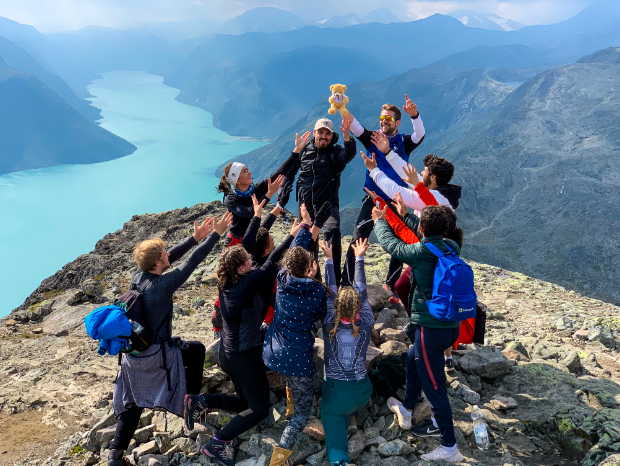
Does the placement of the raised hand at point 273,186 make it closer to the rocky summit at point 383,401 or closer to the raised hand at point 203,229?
the raised hand at point 203,229

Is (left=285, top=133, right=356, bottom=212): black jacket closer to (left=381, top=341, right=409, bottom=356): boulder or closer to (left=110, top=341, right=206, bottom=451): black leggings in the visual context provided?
(left=381, top=341, right=409, bottom=356): boulder

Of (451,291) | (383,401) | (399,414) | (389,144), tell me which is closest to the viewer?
(451,291)

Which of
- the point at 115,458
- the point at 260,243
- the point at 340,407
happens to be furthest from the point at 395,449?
the point at 115,458

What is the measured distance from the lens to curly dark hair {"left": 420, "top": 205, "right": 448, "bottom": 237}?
4609 millimetres

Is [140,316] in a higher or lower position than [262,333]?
higher

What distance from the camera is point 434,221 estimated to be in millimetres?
4605

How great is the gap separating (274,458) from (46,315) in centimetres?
1174

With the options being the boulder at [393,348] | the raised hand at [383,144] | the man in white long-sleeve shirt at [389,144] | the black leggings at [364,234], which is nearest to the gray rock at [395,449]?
the boulder at [393,348]

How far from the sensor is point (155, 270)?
5.07 metres

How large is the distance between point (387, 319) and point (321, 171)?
318 centimetres

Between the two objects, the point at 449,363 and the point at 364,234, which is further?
the point at 364,234

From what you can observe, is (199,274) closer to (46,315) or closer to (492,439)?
(46,315)

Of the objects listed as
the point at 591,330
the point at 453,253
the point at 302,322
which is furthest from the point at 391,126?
the point at 591,330

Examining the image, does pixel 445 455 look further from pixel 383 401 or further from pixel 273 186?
pixel 273 186
